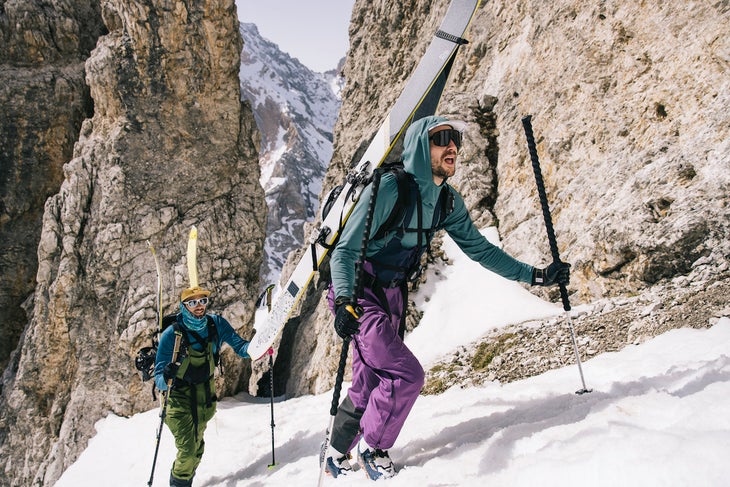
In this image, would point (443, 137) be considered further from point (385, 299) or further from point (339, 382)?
point (339, 382)

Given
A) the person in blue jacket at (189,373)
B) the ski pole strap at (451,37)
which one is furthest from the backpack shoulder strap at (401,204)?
the person in blue jacket at (189,373)

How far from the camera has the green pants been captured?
20.6 feet

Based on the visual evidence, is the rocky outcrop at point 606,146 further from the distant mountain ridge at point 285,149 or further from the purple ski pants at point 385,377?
the distant mountain ridge at point 285,149

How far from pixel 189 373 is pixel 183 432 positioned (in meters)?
0.84

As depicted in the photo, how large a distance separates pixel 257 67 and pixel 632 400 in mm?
204836

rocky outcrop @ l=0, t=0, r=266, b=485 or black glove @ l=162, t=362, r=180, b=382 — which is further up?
rocky outcrop @ l=0, t=0, r=266, b=485

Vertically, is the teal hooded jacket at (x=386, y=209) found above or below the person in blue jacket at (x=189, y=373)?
above

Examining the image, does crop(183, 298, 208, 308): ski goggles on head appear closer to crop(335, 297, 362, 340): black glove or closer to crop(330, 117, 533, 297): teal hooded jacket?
crop(330, 117, 533, 297): teal hooded jacket

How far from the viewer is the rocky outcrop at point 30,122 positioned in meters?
20.8

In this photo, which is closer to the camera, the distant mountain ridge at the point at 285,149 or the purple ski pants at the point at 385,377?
the purple ski pants at the point at 385,377

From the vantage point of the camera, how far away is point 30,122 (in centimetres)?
2116

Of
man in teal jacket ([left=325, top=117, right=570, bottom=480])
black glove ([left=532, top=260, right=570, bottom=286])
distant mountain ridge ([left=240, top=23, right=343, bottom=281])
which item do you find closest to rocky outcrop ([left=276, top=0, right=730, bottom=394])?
black glove ([left=532, top=260, right=570, bottom=286])

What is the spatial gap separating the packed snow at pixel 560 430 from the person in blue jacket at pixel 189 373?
0.86 metres

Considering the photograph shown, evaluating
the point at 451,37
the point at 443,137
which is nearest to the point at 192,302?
the point at 443,137
